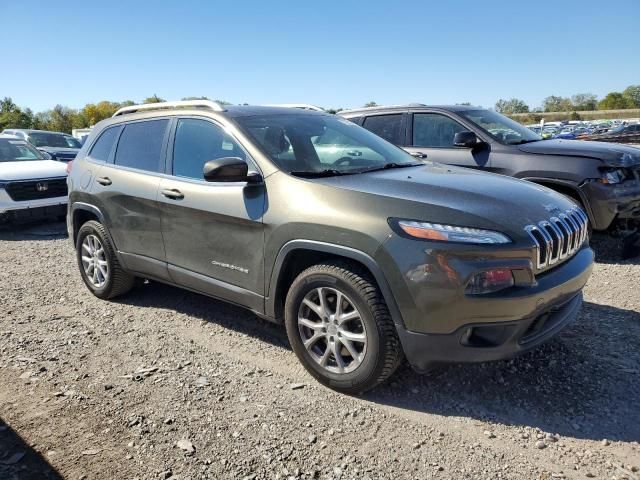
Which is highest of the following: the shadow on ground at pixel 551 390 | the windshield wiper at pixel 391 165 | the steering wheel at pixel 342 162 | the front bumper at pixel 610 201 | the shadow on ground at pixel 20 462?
the steering wheel at pixel 342 162

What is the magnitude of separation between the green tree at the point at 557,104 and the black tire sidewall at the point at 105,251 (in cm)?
11482

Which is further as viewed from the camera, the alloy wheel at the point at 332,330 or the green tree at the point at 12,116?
the green tree at the point at 12,116

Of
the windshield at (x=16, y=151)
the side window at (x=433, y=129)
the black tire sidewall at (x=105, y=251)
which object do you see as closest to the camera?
the black tire sidewall at (x=105, y=251)

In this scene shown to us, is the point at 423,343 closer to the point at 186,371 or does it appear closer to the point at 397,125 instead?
the point at 186,371

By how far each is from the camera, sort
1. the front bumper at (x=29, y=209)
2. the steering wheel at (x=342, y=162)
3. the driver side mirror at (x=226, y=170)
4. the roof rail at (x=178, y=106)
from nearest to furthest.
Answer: the driver side mirror at (x=226, y=170) < the steering wheel at (x=342, y=162) < the roof rail at (x=178, y=106) < the front bumper at (x=29, y=209)

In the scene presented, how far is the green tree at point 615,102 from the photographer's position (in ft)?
338

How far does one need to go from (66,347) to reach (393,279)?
274 cm

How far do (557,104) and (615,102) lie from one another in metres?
10.9

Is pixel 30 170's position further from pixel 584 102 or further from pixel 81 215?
pixel 584 102

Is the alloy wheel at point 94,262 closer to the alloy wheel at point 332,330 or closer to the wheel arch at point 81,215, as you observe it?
the wheel arch at point 81,215

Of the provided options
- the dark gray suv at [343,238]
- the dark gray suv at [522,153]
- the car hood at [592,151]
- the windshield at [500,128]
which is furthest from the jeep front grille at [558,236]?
→ the windshield at [500,128]

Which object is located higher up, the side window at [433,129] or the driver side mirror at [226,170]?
the side window at [433,129]

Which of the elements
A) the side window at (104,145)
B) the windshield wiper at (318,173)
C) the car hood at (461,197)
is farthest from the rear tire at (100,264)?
the car hood at (461,197)

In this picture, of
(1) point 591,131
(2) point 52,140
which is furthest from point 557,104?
(2) point 52,140
